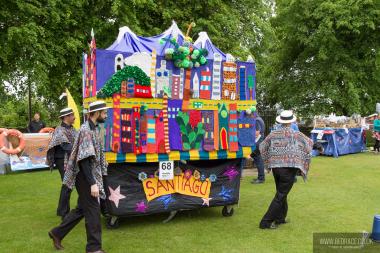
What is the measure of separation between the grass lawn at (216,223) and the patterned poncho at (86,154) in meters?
1.01

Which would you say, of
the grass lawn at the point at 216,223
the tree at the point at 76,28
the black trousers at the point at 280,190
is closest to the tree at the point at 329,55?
the tree at the point at 76,28

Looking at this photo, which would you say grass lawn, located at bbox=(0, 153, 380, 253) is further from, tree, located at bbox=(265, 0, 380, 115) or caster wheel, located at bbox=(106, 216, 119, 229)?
tree, located at bbox=(265, 0, 380, 115)

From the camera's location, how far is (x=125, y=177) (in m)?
6.08

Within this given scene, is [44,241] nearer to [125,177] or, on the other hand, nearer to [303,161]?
[125,177]

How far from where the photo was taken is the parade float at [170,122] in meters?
5.82

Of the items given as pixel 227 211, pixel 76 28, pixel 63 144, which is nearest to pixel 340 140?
pixel 76 28

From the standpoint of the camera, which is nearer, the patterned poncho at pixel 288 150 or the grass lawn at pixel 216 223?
the grass lawn at pixel 216 223

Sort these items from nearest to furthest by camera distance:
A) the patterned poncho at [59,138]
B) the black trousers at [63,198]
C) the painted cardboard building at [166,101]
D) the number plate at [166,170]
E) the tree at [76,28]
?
1. the painted cardboard building at [166,101]
2. the number plate at [166,170]
3. the patterned poncho at [59,138]
4. the black trousers at [63,198]
5. the tree at [76,28]

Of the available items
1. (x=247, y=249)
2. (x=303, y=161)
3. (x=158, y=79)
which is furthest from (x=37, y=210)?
(x=303, y=161)

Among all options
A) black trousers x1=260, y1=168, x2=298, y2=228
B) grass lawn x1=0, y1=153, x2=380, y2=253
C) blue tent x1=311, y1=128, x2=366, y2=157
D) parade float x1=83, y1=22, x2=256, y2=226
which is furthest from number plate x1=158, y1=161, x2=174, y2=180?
blue tent x1=311, y1=128, x2=366, y2=157

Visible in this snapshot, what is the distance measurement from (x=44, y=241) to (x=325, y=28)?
63.7ft

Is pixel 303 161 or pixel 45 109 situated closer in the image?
pixel 303 161

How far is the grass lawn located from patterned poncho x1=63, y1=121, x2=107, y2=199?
101cm

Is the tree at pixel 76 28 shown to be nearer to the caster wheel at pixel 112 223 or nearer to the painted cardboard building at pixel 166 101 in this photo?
the painted cardboard building at pixel 166 101
